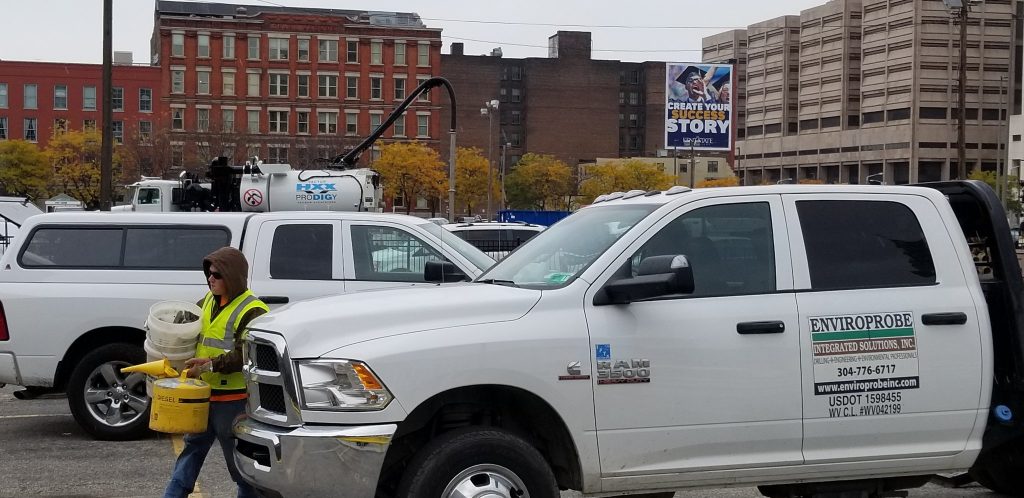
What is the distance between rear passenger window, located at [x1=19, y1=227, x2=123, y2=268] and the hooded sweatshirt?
4.03 m

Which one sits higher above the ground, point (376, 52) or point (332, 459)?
point (376, 52)

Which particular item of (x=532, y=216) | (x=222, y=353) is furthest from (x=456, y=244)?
(x=532, y=216)

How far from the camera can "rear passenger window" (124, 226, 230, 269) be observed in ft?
34.1

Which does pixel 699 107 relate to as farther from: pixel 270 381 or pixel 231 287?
pixel 270 381

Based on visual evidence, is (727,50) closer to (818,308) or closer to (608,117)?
(608,117)

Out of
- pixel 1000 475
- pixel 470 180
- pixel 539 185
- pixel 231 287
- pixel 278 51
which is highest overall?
pixel 278 51

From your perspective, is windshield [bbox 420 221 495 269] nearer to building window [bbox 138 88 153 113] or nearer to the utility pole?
the utility pole

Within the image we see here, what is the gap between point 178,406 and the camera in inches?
254

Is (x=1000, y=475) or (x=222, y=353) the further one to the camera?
(x=1000, y=475)

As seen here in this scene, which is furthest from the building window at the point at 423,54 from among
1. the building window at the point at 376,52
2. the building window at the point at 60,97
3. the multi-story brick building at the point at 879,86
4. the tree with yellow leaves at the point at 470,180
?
the building window at the point at 60,97

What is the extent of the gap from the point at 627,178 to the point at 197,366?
92091mm

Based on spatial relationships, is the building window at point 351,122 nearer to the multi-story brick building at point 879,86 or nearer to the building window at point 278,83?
the building window at point 278,83

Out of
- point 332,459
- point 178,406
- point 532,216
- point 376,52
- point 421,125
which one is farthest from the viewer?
point 421,125

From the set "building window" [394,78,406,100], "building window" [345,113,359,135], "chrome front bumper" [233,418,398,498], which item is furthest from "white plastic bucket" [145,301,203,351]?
"building window" [394,78,406,100]
